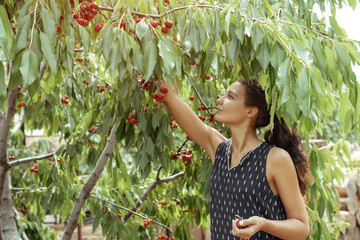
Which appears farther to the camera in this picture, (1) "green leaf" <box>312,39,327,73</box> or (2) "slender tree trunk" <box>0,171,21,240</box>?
(2) "slender tree trunk" <box>0,171,21,240</box>

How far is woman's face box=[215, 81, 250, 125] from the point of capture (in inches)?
67.4

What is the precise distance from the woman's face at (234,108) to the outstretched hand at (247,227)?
1.45 feet

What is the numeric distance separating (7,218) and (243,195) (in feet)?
6.04

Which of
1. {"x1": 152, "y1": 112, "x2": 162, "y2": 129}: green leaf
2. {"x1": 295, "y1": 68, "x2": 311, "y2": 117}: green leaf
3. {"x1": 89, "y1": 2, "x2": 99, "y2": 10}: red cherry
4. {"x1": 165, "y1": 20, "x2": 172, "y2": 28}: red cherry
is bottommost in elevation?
{"x1": 152, "y1": 112, "x2": 162, "y2": 129}: green leaf

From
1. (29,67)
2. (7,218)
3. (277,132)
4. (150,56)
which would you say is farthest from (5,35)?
(7,218)

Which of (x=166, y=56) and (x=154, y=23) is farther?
(x=154, y=23)

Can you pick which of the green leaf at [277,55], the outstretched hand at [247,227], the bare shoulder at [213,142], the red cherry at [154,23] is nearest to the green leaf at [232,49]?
the green leaf at [277,55]

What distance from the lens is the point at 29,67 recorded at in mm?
1137

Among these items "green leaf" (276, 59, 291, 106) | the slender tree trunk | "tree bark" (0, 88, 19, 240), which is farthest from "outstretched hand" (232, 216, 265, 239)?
the slender tree trunk

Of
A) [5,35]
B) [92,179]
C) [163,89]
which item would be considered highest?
[5,35]

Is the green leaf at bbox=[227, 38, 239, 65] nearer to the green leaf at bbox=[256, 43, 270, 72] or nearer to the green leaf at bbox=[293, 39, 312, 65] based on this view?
the green leaf at bbox=[256, 43, 270, 72]

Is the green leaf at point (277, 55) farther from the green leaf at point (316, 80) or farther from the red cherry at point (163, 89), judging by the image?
the red cherry at point (163, 89)

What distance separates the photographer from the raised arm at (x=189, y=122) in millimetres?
1829

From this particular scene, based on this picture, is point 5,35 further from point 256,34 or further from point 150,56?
point 256,34
